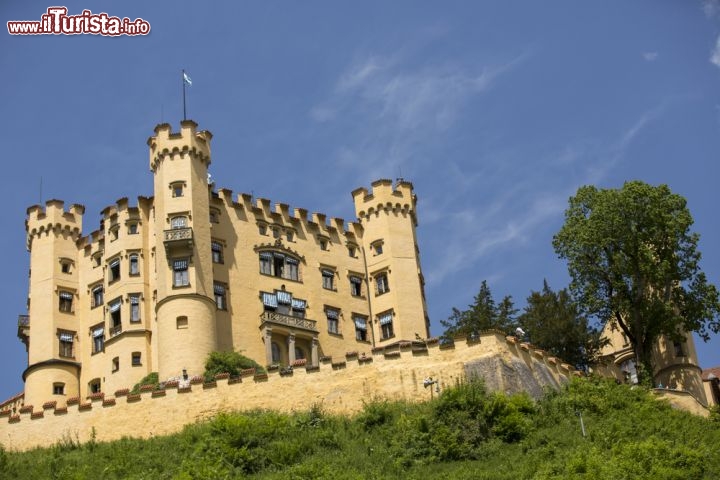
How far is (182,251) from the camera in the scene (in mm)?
66750

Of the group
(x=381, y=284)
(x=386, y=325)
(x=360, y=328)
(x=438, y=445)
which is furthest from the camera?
(x=381, y=284)

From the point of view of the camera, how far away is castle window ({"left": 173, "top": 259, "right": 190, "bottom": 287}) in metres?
66.1

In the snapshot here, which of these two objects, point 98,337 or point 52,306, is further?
point 52,306

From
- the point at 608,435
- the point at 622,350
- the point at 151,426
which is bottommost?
the point at 608,435

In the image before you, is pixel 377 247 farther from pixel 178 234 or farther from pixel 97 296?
pixel 97 296

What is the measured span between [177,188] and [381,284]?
13084mm

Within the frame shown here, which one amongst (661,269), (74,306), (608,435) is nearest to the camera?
(608,435)

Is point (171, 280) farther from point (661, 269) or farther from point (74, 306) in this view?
point (661, 269)

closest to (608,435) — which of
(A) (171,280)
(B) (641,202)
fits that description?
(B) (641,202)

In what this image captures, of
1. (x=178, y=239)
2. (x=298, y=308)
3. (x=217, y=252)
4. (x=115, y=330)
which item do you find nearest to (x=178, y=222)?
(x=178, y=239)

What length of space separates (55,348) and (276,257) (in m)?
12.8

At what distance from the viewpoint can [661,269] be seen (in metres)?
61.0

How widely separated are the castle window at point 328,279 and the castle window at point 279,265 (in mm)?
1748

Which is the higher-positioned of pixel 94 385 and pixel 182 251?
pixel 182 251
